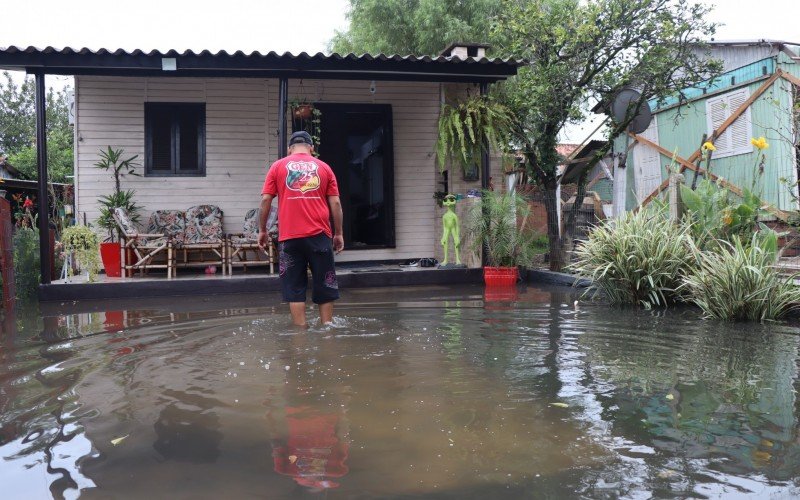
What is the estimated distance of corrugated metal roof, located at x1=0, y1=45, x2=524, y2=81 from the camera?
29.0ft

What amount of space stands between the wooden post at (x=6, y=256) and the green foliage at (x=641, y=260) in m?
6.89

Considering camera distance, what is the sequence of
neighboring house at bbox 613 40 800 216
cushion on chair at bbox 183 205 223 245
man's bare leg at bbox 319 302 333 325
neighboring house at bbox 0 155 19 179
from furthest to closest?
neighboring house at bbox 0 155 19 179 < neighboring house at bbox 613 40 800 216 < cushion on chair at bbox 183 205 223 245 < man's bare leg at bbox 319 302 333 325

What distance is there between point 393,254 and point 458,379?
763 centimetres

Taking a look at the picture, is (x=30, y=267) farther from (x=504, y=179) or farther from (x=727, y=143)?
(x=727, y=143)

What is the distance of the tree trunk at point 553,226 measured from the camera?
10.6 meters

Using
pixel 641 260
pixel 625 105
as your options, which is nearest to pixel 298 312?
pixel 641 260

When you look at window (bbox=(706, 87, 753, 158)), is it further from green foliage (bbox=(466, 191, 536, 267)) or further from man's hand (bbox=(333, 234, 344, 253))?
man's hand (bbox=(333, 234, 344, 253))

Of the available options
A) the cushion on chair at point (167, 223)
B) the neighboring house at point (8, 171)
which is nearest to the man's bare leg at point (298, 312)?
the cushion on chair at point (167, 223)

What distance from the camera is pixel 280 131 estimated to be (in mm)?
9570

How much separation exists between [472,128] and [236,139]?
156 inches

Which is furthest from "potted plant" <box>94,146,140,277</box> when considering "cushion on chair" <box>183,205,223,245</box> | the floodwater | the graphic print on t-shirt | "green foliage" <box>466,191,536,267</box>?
the graphic print on t-shirt

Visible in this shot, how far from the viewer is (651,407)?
3.40 metres

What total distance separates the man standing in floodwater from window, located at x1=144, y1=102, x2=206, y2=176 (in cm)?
571

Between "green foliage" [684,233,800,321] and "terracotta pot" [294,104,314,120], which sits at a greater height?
"terracotta pot" [294,104,314,120]
